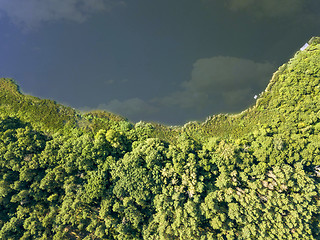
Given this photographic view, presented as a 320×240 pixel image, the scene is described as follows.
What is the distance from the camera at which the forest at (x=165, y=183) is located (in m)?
19.5

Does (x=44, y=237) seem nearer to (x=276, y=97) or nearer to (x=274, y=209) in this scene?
(x=274, y=209)

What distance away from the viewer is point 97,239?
20000 millimetres

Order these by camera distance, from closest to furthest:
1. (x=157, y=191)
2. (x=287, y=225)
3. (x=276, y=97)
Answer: (x=287, y=225) < (x=157, y=191) < (x=276, y=97)

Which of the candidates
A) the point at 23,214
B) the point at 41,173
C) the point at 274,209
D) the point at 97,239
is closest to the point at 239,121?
the point at 274,209

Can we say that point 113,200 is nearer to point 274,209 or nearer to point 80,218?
point 80,218

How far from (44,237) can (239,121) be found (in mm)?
23505

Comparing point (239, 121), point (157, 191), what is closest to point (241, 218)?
point (157, 191)

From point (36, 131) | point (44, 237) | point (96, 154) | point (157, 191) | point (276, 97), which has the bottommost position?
point (44, 237)

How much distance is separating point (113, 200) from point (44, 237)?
674 centimetres

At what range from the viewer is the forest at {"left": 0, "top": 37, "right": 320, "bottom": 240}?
1953 cm

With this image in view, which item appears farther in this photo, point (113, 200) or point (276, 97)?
point (276, 97)

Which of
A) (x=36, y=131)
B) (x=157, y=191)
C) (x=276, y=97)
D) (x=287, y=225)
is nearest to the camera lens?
(x=287, y=225)

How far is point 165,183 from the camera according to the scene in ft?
68.3

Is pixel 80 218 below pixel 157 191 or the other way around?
below
